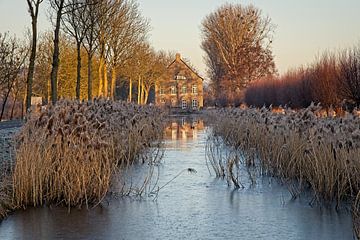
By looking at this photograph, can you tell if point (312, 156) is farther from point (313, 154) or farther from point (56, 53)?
point (56, 53)

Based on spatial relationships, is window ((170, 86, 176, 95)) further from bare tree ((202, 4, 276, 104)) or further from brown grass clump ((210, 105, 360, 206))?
brown grass clump ((210, 105, 360, 206))

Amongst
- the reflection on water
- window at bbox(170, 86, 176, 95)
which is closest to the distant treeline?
the reflection on water

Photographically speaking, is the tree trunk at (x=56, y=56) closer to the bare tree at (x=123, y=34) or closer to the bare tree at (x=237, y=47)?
the bare tree at (x=123, y=34)

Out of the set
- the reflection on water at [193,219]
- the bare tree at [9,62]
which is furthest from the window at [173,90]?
the reflection on water at [193,219]

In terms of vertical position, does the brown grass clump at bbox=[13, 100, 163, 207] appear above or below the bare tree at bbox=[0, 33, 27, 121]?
below

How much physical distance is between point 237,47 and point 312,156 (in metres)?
39.5

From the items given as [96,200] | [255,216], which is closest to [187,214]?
[255,216]

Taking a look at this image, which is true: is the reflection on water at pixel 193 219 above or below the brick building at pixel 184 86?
below

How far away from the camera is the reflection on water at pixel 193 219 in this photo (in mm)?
5824

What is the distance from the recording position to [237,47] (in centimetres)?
4669

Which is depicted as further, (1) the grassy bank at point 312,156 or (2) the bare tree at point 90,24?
(2) the bare tree at point 90,24

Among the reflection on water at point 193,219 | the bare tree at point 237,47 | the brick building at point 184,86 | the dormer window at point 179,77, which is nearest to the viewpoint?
the reflection on water at point 193,219

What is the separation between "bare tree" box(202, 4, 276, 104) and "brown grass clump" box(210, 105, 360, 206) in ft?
98.3

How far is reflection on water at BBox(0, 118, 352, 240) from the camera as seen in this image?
19.1 ft
